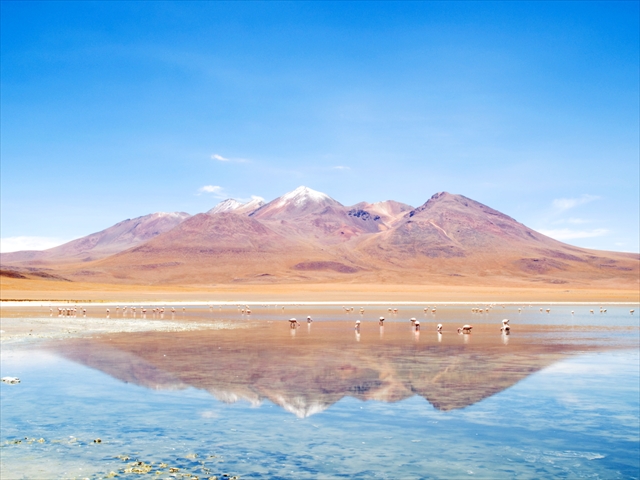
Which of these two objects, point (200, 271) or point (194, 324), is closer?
point (194, 324)

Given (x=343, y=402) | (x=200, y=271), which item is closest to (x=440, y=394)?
(x=343, y=402)

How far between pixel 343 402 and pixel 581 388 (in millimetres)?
6293

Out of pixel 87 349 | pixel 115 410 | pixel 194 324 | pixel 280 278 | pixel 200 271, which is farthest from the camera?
pixel 200 271

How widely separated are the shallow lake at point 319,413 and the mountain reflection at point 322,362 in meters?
0.11

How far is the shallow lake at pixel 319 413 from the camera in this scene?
31.6 feet

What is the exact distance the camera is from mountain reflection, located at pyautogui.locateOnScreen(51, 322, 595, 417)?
15000 millimetres

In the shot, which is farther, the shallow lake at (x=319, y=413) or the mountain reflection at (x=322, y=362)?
the mountain reflection at (x=322, y=362)

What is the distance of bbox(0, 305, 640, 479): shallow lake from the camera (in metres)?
9.62

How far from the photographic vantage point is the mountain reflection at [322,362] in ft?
49.2

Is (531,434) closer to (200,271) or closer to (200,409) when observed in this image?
(200,409)

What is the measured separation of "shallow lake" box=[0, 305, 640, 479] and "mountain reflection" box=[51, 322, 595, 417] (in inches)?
4.1

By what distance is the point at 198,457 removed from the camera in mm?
9883

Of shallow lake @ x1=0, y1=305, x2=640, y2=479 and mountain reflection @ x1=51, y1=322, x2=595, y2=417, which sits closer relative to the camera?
shallow lake @ x1=0, y1=305, x2=640, y2=479

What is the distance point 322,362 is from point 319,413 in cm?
731
